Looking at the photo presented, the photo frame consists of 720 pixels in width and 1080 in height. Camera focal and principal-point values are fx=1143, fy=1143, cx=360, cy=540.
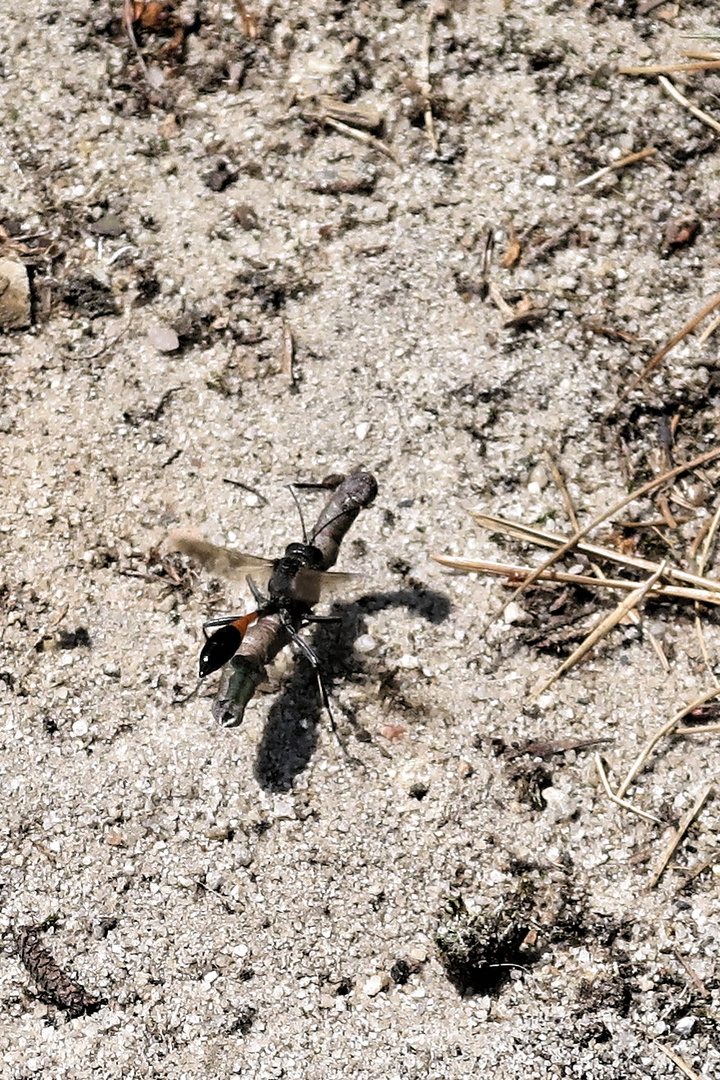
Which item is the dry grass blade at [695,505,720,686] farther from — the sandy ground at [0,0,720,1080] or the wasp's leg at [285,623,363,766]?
the wasp's leg at [285,623,363,766]

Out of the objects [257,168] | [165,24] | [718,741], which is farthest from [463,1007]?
[165,24]

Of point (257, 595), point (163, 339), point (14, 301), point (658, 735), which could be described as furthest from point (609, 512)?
point (14, 301)

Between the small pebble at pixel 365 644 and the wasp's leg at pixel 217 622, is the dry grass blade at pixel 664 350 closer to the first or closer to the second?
the small pebble at pixel 365 644

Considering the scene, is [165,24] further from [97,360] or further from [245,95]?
[97,360]

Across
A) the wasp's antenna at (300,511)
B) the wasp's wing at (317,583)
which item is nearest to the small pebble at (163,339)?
the wasp's antenna at (300,511)

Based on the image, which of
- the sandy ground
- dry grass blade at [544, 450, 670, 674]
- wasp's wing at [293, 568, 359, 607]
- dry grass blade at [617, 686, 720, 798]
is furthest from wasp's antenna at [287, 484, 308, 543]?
dry grass blade at [617, 686, 720, 798]

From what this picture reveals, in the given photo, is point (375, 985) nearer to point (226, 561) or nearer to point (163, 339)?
point (226, 561)
